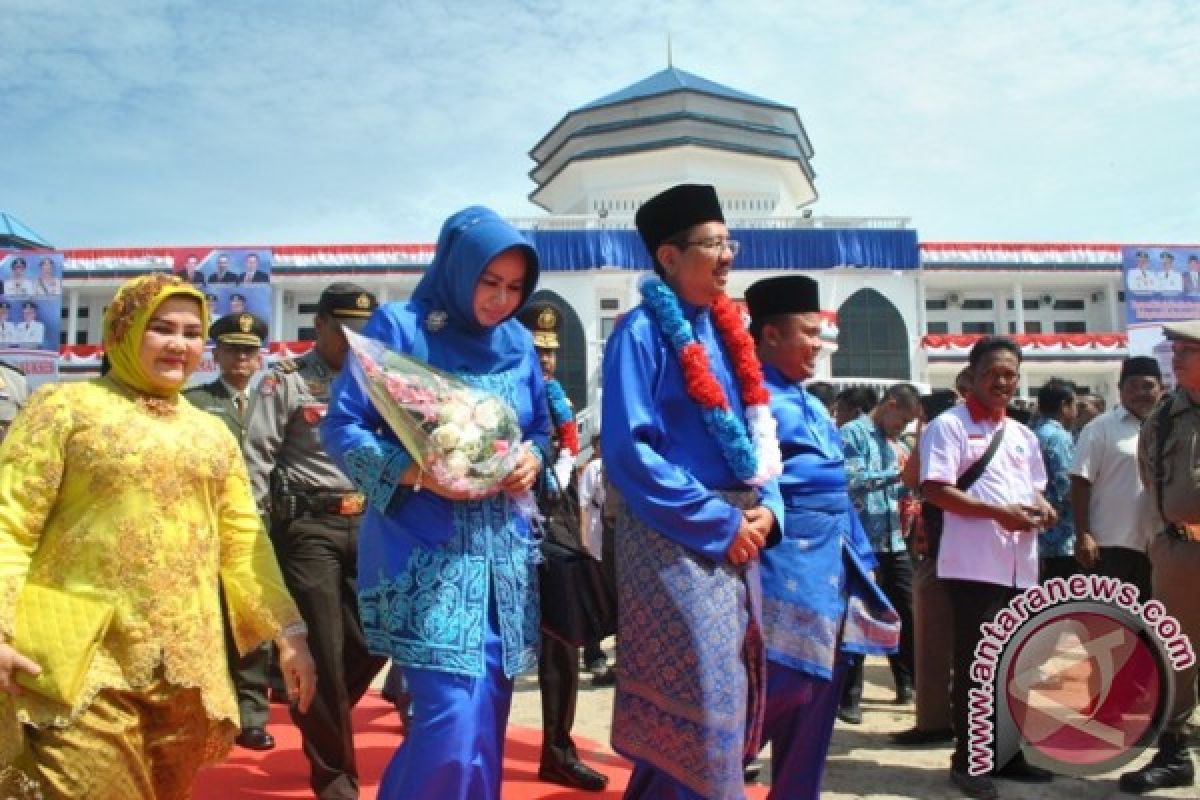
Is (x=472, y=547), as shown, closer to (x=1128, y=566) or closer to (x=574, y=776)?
(x=574, y=776)

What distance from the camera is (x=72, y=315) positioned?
32656mm

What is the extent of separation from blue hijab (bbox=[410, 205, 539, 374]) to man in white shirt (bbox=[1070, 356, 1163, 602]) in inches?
143

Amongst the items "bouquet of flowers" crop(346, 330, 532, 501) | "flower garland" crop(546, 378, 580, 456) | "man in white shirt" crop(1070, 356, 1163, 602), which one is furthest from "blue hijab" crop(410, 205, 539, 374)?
"man in white shirt" crop(1070, 356, 1163, 602)

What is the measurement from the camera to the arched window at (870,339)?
1124 inches

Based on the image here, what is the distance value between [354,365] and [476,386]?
314 millimetres

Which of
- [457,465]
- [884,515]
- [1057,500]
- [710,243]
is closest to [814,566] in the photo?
[710,243]

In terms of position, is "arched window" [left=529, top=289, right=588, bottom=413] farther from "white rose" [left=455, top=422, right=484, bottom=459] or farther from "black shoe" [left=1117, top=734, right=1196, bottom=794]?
"white rose" [left=455, top=422, right=484, bottom=459]

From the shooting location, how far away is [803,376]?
335cm

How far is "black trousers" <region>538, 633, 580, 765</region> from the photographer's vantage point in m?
3.81

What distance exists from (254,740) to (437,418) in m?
2.75

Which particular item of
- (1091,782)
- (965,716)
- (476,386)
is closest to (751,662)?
(476,386)

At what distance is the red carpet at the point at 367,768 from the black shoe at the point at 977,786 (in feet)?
2.58

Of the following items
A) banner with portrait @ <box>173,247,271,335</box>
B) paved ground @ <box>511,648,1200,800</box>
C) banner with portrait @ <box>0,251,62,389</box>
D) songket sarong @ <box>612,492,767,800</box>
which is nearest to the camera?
songket sarong @ <box>612,492,767,800</box>

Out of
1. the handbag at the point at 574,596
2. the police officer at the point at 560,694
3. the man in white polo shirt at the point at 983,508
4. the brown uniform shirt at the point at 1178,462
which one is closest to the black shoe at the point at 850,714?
the man in white polo shirt at the point at 983,508
